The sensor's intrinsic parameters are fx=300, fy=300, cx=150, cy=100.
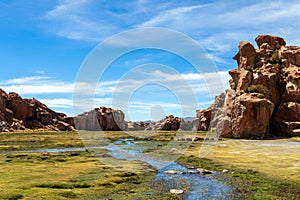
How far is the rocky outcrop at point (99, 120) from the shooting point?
192 metres

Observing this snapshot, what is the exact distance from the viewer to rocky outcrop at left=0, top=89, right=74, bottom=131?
169500 millimetres

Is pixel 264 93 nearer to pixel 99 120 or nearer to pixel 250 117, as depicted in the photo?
pixel 250 117

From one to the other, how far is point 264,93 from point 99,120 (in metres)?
122

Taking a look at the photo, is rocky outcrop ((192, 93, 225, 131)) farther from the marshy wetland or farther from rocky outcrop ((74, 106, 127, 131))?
rocky outcrop ((74, 106, 127, 131))

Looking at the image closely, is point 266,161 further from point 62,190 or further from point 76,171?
point 62,190

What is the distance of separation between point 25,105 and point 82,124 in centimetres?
3688

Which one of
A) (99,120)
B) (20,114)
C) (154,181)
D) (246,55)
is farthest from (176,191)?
(20,114)

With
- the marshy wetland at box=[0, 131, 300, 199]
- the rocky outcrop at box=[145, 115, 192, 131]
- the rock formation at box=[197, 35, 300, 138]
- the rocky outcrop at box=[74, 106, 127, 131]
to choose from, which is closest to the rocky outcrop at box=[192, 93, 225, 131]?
the rock formation at box=[197, 35, 300, 138]

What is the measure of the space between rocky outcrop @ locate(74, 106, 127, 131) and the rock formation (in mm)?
94952

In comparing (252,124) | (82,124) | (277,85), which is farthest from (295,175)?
(82,124)

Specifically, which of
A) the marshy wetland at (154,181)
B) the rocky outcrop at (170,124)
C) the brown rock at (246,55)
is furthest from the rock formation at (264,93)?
the rocky outcrop at (170,124)

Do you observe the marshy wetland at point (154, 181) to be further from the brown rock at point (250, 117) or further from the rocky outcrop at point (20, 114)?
the rocky outcrop at point (20, 114)

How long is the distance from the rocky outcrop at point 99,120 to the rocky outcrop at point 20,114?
59.5ft

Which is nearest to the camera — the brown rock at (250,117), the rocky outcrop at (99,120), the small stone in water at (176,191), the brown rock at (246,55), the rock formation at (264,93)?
the small stone in water at (176,191)
